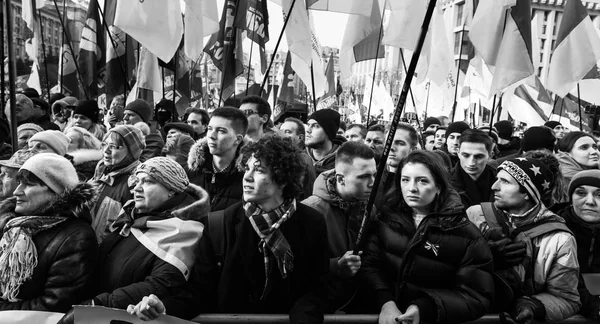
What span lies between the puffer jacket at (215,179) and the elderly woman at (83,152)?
1177mm

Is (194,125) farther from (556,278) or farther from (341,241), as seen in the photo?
(556,278)

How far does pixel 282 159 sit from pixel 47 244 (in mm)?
1322

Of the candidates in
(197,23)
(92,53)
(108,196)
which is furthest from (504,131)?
(92,53)

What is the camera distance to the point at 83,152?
5.21 metres

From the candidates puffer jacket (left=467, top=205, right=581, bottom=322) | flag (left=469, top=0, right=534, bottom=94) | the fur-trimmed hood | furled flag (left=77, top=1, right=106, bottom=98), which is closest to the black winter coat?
the fur-trimmed hood

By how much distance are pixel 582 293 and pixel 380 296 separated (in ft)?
4.29

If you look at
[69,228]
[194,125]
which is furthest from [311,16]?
[69,228]

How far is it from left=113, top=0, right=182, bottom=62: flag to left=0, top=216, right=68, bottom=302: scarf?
3.42m

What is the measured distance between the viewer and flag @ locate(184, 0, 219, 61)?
7031 millimetres

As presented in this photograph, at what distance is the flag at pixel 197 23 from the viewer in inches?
277

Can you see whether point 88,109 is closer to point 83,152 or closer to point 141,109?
point 141,109

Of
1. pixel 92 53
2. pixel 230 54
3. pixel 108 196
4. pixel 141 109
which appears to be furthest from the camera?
pixel 92 53

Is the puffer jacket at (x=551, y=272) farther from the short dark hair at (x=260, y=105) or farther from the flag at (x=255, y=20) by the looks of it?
the flag at (x=255, y=20)

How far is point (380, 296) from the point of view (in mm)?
3184
